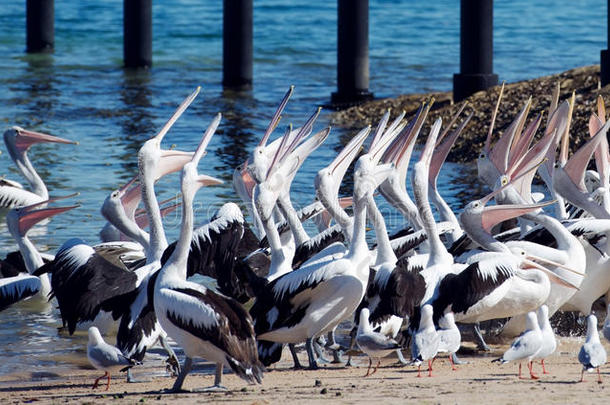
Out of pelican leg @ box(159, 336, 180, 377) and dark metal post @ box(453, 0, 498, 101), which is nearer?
pelican leg @ box(159, 336, 180, 377)

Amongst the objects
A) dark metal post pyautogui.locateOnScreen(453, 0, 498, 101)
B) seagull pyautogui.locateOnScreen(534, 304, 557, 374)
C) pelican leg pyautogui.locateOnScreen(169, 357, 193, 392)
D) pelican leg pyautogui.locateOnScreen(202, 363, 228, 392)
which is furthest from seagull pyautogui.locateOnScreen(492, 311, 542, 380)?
dark metal post pyautogui.locateOnScreen(453, 0, 498, 101)

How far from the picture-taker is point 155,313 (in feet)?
18.7

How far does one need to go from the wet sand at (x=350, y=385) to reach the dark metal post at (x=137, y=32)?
12.6 meters

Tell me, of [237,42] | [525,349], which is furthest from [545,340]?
[237,42]

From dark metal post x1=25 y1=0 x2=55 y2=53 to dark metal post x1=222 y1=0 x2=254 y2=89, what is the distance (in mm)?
4615

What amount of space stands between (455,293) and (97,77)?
14468 mm

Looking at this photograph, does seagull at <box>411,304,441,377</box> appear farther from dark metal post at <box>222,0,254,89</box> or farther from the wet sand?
dark metal post at <box>222,0,254,89</box>

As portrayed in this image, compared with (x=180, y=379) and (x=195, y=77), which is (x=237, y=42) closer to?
(x=195, y=77)

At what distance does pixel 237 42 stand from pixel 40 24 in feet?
19.6

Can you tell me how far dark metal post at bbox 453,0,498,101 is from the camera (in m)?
12.7

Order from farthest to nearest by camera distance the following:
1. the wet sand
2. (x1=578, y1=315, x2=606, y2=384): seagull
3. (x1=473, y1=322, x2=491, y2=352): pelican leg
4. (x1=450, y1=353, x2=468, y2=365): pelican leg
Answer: (x1=473, y1=322, x2=491, y2=352): pelican leg < (x1=450, y1=353, x2=468, y2=365): pelican leg < (x1=578, y1=315, x2=606, y2=384): seagull < the wet sand

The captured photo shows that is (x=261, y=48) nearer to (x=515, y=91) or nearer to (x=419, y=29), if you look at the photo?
(x=419, y=29)

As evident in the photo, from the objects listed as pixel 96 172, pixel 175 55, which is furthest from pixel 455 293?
pixel 175 55

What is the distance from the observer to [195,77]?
19953 millimetres
